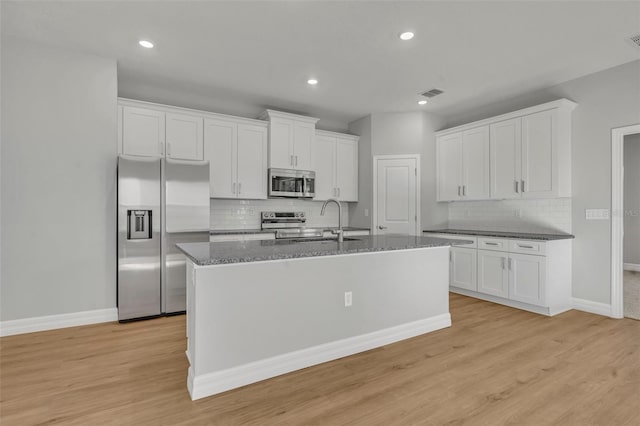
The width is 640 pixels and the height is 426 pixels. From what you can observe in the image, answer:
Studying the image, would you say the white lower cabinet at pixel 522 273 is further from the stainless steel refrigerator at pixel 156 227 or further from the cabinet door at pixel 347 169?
the stainless steel refrigerator at pixel 156 227

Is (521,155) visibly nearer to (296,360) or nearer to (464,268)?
(464,268)

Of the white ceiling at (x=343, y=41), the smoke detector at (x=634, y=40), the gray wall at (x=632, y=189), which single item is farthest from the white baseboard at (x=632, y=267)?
the smoke detector at (x=634, y=40)

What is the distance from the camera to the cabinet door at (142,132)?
12.6ft

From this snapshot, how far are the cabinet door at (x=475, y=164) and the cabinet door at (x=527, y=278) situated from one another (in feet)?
3.69

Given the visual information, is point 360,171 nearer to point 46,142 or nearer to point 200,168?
point 200,168

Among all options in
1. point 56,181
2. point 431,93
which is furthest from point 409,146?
point 56,181

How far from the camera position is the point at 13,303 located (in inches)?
121

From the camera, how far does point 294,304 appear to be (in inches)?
93.9

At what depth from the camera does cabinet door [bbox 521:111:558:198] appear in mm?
3885

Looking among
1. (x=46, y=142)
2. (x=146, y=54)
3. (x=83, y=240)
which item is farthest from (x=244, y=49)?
(x=83, y=240)

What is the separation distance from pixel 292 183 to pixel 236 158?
0.92 m

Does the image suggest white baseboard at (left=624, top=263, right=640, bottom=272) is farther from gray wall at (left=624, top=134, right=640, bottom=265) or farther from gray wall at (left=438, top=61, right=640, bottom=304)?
gray wall at (left=438, top=61, right=640, bottom=304)

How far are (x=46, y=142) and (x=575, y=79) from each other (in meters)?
5.98

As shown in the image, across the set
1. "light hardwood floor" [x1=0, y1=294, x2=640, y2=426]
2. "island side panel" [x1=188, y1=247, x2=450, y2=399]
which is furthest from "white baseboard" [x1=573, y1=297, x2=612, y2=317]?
"island side panel" [x1=188, y1=247, x2=450, y2=399]
